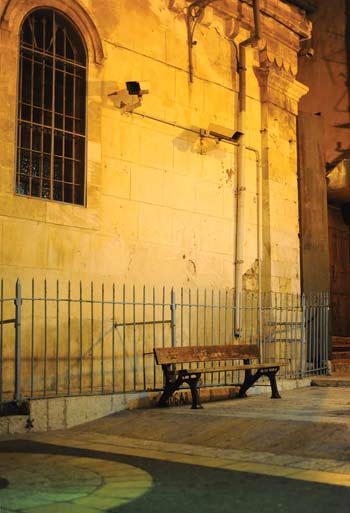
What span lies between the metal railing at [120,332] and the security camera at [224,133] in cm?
264

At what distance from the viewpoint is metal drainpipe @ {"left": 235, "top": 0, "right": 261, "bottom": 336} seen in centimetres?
1151

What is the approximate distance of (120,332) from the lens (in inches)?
379

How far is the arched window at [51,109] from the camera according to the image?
902 cm

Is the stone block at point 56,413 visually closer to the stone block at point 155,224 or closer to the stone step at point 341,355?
the stone block at point 155,224

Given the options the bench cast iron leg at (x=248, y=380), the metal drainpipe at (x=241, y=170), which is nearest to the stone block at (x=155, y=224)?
the metal drainpipe at (x=241, y=170)

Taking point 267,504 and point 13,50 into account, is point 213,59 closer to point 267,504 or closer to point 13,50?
point 13,50

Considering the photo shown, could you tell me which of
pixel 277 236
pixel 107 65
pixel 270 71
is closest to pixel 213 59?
pixel 270 71

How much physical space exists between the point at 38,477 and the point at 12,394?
3.16m

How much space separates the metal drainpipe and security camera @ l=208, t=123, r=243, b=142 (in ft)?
0.60

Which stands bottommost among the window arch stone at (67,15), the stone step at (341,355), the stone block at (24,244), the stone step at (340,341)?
the stone step at (341,355)

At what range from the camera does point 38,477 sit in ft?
16.8

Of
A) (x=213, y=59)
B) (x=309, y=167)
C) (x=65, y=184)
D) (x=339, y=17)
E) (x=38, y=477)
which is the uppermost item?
(x=339, y=17)

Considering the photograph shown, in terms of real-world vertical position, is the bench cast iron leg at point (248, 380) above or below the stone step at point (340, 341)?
below

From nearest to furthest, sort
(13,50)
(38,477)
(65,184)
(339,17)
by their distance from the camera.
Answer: (38,477) → (13,50) → (65,184) → (339,17)
